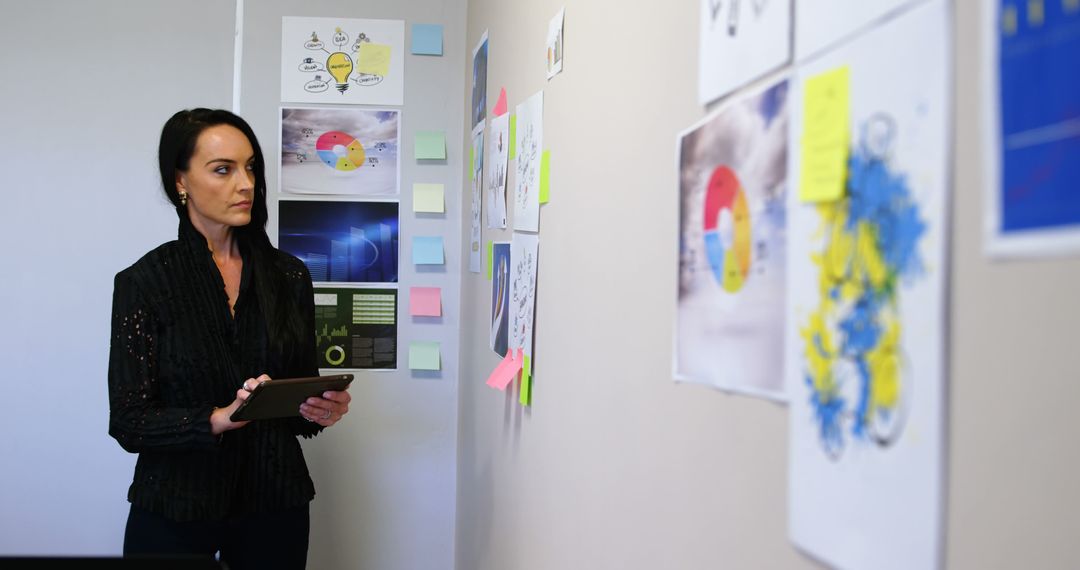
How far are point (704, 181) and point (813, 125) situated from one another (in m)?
0.20

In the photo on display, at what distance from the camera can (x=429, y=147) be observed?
2.91 metres

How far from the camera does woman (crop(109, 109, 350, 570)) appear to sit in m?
1.90

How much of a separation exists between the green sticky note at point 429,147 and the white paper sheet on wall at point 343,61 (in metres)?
0.15

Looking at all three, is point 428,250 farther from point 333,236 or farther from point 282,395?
point 282,395

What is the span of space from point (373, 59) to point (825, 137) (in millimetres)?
2545

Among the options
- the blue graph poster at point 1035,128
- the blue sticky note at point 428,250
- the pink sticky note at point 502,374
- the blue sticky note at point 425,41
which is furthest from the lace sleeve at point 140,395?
the blue graph poster at point 1035,128

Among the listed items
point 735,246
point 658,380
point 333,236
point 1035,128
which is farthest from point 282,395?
point 1035,128

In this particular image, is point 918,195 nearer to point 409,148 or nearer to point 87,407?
point 409,148

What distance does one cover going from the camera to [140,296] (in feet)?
6.33

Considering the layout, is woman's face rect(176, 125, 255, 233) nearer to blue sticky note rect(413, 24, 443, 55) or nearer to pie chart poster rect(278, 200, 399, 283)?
pie chart poster rect(278, 200, 399, 283)

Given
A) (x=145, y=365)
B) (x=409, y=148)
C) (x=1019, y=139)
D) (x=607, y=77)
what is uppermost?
(x=409, y=148)

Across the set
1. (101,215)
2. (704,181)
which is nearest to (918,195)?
(704,181)

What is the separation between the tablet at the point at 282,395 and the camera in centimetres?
175

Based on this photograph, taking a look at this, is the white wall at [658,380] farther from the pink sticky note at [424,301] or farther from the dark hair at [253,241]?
the pink sticky note at [424,301]
